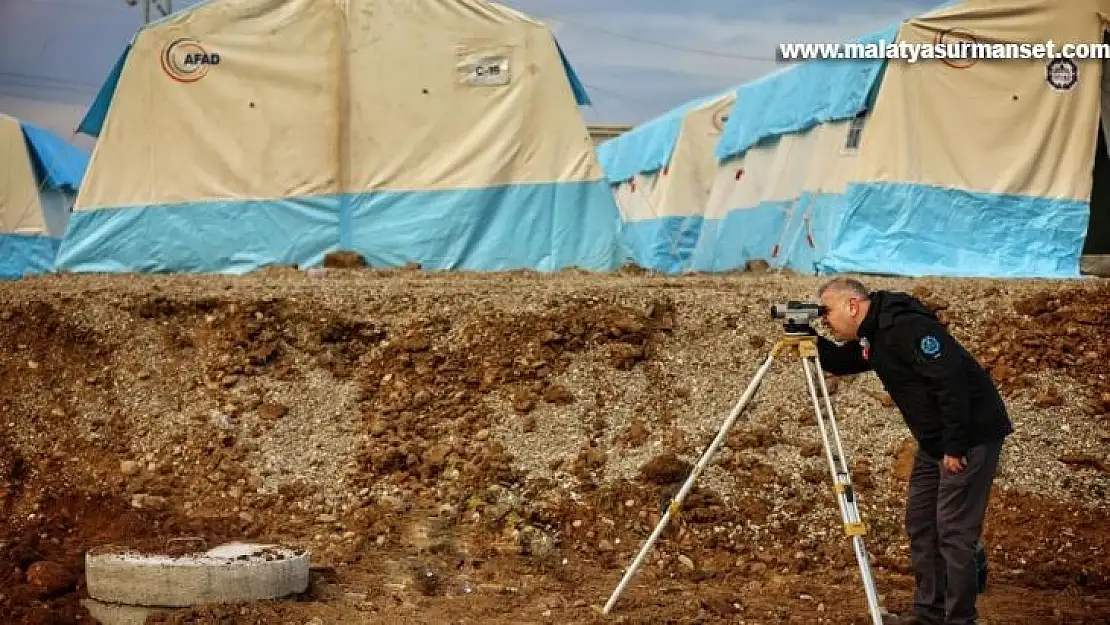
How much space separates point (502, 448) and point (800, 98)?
30.2ft

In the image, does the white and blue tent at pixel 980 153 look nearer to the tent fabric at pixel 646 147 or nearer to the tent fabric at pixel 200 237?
the tent fabric at pixel 200 237

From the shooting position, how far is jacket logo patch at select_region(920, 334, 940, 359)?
18.6 ft

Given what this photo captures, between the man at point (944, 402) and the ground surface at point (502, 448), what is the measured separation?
3.62 feet

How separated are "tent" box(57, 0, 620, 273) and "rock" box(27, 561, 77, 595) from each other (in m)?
7.25

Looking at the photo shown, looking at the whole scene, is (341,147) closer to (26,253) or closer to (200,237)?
(200,237)

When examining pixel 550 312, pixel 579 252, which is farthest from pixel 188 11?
pixel 550 312

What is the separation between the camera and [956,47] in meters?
13.7

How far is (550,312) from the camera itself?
1011 cm

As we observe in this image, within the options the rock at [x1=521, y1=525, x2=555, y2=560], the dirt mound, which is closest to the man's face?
the rock at [x1=521, y1=525, x2=555, y2=560]

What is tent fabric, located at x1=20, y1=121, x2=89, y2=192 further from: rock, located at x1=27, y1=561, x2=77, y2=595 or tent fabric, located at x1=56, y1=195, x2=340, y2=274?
rock, located at x1=27, y1=561, x2=77, y2=595

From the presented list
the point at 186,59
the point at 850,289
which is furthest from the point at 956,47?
the point at 850,289

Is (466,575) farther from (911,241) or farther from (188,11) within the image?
(188,11)

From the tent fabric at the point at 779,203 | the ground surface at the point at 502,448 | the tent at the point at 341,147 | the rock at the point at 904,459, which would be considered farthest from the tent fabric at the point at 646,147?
the rock at the point at 904,459

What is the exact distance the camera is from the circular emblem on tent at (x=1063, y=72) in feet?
44.8
